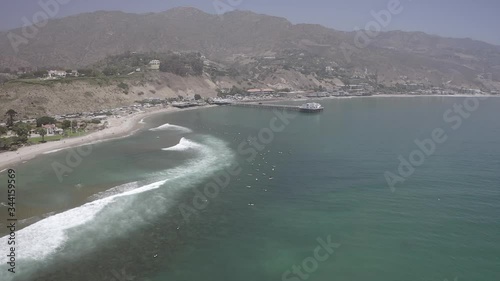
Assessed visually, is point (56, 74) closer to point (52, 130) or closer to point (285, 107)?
point (52, 130)

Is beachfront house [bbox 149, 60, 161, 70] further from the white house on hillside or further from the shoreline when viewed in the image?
the shoreline

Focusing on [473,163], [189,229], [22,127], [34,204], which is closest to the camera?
[189,229]

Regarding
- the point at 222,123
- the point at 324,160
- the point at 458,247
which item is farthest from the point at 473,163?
the point at 222,123

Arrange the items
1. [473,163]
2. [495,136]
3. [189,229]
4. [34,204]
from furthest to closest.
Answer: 1. [495,136]
2. [473,163]
3. [34,204]
4. [189,229]

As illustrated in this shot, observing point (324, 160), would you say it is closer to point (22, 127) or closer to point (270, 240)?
point (270, 240)

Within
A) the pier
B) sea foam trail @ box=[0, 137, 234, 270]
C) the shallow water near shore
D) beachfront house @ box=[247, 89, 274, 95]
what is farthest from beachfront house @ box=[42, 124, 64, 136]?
beachfront house @ box=[247, 89, 274, 95]

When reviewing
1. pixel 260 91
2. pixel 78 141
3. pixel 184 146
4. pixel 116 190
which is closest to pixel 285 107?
pixel 260 91
